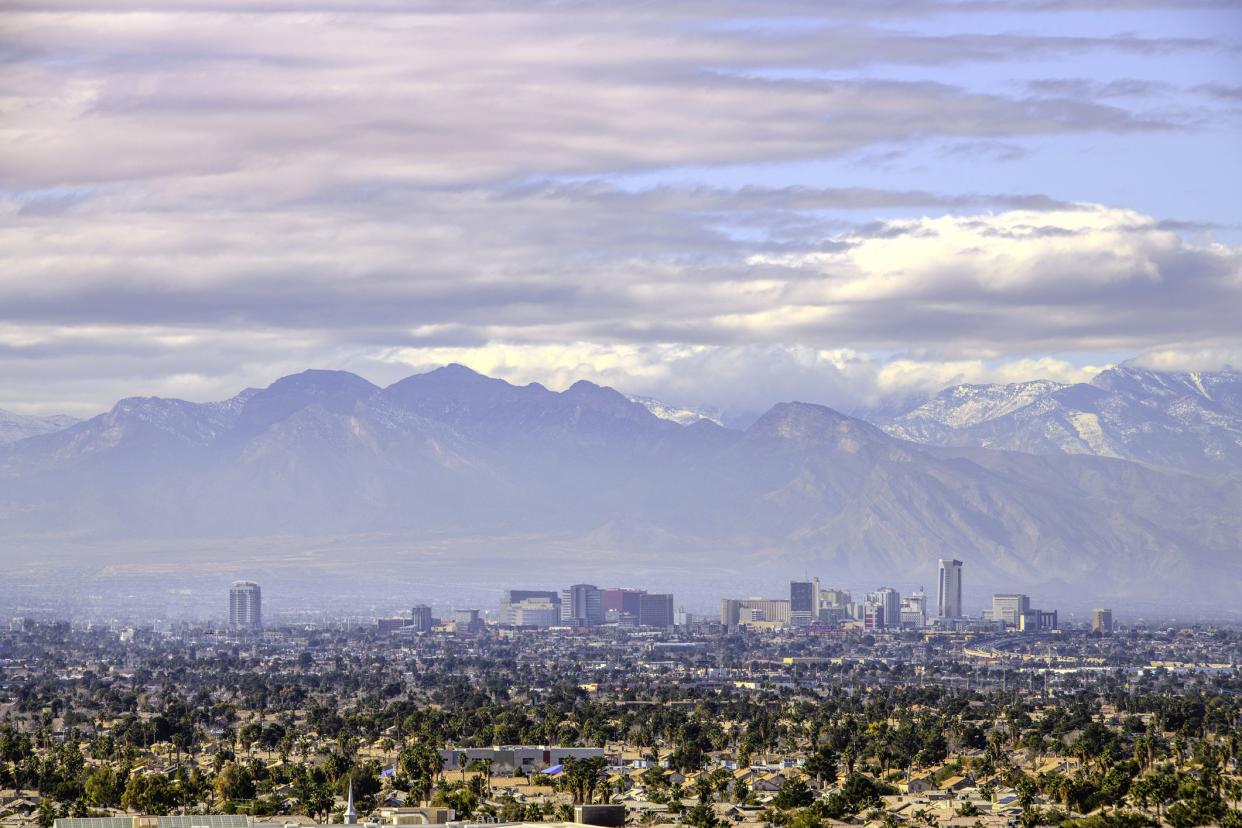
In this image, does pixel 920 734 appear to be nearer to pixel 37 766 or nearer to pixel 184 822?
pixel 37 766

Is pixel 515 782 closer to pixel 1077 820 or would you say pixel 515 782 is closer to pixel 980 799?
pixel 980 799

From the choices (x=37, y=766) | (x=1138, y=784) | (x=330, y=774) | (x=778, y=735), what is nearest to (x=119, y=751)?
(x=37, y=766)

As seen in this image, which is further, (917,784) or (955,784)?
(955,784)

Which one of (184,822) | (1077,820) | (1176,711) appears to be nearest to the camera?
(184,822)

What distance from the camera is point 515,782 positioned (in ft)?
504

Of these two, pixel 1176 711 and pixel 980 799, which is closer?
pixel 980 799

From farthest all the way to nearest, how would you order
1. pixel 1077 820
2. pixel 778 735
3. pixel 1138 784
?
pixel 778 735 → pixel 1138 784 → pixel 1077 820

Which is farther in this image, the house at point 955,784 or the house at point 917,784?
the house at point 955,784

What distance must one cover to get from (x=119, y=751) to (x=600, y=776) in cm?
3962

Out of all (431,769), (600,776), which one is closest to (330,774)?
(431,769)

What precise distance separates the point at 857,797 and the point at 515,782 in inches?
1036

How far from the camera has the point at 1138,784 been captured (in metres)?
132

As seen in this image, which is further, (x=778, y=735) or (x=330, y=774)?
(x=778, y=735)

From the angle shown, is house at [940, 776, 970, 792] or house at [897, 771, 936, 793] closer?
house at [897, 771, 936, 793]
